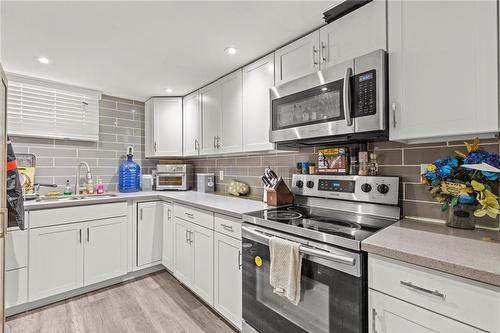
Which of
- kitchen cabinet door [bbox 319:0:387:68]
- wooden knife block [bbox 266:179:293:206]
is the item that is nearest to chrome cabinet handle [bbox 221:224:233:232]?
wooden knife block [bbox 266:179:293:206]

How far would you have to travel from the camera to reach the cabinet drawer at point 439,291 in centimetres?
75

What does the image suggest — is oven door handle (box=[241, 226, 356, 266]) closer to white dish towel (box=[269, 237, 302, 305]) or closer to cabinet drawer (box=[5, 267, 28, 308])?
white dish towel (box=[269, 237, 302, 305])

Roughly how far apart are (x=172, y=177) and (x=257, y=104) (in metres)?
1.74

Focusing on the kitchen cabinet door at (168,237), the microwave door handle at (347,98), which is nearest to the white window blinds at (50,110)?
the kitchen cabinet door at (168,237)

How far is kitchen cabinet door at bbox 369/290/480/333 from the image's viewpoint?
82 cm

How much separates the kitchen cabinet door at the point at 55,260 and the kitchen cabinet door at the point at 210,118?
1.48m

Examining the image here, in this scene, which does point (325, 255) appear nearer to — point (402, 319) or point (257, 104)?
point (402, 319)

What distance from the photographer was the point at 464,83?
1030mm

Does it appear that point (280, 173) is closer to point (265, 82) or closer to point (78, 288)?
point (265, 82)

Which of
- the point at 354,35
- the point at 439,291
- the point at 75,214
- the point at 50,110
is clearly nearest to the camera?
the point at 439,291

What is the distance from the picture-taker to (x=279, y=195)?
6.28ft

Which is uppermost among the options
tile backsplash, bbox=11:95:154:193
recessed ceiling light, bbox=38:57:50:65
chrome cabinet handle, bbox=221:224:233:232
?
recessed ceiling light, bbox=38:57:50:65

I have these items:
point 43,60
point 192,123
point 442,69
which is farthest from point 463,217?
point 43,60

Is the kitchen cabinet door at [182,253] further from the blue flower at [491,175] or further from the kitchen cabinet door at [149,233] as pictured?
the blue flower at [491,175]
